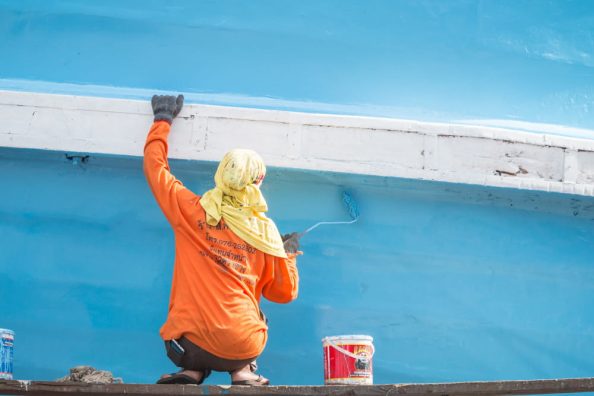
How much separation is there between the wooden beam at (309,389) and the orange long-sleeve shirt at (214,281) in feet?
1.03

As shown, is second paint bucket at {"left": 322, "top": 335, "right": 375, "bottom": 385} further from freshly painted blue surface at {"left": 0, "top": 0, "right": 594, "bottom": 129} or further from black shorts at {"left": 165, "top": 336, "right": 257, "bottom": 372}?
freshly painted blue surface at {"left": 0, "top": 0, "right": 594, "bottom": 129}

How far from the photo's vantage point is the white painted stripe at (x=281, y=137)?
4.03m

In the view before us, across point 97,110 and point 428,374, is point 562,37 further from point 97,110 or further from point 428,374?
point 97,110

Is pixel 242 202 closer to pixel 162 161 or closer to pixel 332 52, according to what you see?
pixel 162 161

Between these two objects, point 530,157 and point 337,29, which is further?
point 337,29

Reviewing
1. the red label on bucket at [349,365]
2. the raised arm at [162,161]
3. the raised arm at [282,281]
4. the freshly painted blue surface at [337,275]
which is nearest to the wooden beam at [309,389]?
the red label on bucket at [349,365]

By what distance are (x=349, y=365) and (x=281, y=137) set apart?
120 centimetres

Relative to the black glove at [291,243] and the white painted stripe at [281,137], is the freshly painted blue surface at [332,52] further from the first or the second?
the black glove at [291,243]

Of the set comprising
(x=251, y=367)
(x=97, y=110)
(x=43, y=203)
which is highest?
(x=97, y=110)

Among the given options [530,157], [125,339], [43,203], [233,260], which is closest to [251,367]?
[233,260]

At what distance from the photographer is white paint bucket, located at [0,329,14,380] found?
3.45 m

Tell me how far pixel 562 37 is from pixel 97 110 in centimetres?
A: 249

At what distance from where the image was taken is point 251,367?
3.58 meters

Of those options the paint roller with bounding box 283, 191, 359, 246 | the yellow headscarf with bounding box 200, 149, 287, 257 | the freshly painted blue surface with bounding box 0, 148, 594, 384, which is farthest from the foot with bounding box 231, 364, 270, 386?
the paint roller with bounding box 283, 191, 359, 246
